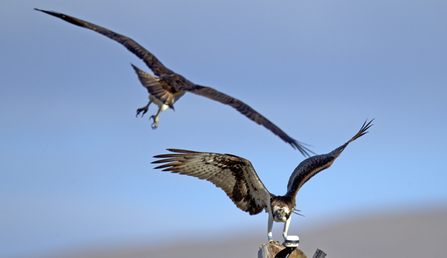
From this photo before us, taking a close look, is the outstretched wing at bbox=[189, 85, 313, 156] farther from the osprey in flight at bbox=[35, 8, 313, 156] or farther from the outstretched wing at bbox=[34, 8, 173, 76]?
the outstretched wing at bbox=[34, 8, 173, 76]

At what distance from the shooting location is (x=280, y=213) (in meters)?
8.12

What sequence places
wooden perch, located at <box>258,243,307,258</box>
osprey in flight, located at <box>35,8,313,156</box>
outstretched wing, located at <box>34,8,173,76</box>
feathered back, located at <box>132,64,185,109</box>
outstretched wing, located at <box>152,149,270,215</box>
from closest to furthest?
wooden perch, located at <box>258,243,307,258</box>
outstretched wing, located at <box>152,149,270,215</box>
osprey in flight, located at <box>35,8,313,156</box>
feathered back, located at <box>132,64,185,109</box>
outstretched wing, located at <box>34,8,173,76</box>

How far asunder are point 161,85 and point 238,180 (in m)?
3.38

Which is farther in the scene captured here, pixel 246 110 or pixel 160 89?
pixel 160 89

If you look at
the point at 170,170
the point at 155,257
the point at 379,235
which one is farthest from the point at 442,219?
the point at 170,170

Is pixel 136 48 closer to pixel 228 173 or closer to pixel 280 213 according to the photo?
pixel 228 173

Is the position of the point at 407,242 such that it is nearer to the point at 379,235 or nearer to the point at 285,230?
the point at 379,235

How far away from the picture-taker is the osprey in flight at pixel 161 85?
9344mm

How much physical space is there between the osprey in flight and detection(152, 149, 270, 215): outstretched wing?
108cm

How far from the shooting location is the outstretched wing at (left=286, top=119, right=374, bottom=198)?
908 cm

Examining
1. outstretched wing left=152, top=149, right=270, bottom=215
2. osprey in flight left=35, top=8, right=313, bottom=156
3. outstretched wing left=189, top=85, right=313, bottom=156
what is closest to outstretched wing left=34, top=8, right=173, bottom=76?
osprey in flight left=35, top=8, right=313, bottom=156

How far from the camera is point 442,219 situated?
48.9 m

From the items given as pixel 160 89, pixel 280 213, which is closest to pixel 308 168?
pixel 280 213

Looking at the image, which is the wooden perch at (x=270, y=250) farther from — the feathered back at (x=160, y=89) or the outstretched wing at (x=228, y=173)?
the feathered back at (x=160, y=89)
